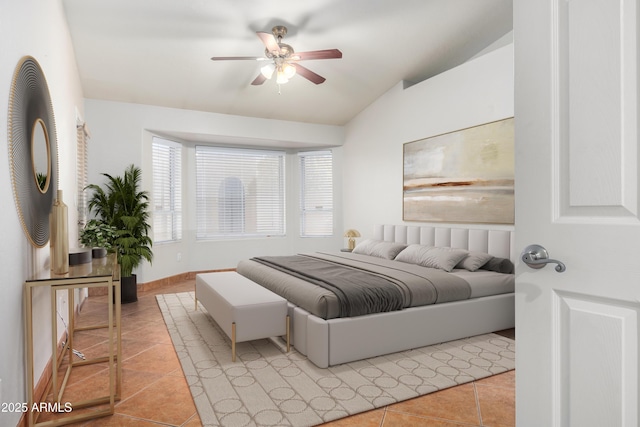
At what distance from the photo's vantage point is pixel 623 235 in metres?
0.96

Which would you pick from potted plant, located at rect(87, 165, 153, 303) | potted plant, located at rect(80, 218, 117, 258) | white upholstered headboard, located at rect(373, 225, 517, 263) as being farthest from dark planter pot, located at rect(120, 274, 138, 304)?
white upholstered headboard, located at rect(373, 225, 517, 263)

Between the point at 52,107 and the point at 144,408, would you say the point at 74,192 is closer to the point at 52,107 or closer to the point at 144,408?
the point at 52,107

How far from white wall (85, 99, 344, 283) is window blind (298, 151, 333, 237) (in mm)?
135

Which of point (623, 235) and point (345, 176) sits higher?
point (345, 176)

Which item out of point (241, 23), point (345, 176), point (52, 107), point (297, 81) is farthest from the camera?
point (345, 176)

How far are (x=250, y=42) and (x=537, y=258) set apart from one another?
155 inches

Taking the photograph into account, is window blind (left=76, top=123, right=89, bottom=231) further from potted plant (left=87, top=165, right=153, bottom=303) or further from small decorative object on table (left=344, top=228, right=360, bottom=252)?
small decorative object on table (left=344, top=228, right=360, bottom=252)

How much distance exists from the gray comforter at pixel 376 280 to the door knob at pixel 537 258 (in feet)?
5.55

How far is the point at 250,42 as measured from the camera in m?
4.18

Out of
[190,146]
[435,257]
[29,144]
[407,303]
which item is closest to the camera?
[29,144]

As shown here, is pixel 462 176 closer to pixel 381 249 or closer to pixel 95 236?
pixel 381 249

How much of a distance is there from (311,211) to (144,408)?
202 inches

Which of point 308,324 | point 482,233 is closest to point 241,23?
point 308,324

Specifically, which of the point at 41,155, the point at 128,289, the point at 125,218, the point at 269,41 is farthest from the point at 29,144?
the point at 128,289
